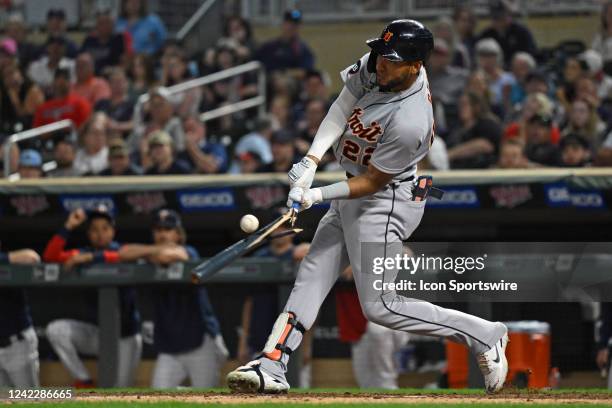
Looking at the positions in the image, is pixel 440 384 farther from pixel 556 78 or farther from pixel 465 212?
pixel 556 78

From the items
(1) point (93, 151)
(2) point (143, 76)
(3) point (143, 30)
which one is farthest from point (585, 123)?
(3) point (143, 30)

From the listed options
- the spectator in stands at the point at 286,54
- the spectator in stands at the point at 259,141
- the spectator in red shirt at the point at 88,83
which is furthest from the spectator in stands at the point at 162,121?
the spectator in stands at the point at 286,54

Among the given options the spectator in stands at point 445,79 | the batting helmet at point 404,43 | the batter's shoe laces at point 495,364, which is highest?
the batting helmet at point 404,43

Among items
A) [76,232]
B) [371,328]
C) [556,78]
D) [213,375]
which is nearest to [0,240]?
[76,232]

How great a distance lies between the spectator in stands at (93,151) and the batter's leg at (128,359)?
10.2 feet

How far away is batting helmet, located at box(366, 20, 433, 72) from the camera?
233 inches

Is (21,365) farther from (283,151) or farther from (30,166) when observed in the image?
(283,151)

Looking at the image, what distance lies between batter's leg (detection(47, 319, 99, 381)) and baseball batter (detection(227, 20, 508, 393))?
3.23 meters

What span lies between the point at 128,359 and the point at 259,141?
3.43 metres

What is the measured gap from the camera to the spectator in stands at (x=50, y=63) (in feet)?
48.5

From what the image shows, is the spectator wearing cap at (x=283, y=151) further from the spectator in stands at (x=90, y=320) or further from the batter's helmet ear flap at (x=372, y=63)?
the batter's helmet ear flap at (x=372, y=63)

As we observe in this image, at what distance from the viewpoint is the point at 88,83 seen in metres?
13.7

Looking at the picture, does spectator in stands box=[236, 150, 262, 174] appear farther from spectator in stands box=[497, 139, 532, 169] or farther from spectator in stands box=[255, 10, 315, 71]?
spectator in stands box=[255, 10, 315, 71]

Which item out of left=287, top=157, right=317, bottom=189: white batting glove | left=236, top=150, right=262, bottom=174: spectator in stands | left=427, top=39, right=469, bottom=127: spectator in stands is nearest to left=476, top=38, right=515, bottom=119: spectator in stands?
left=427, top=39, right=469, bottom=127: spectator in stands
